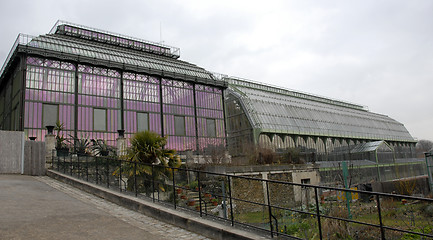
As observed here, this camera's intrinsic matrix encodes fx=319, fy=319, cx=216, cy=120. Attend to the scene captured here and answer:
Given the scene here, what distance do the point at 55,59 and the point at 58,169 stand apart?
10709 millimetres

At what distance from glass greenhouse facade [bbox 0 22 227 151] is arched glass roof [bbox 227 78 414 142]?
4.72m

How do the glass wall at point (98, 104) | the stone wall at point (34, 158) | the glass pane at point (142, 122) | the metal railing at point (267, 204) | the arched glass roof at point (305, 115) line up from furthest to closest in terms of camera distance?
the arched glass roof at point (305, 115) < the glass pane at point (142, 122) < the glass wall at point (98, 104) < the stone wall at point (34, 158) < the metal railing at point (267, 204)

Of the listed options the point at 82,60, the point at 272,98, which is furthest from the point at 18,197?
the point at 272,98

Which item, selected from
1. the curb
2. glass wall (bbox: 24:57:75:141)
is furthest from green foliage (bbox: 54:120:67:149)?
the curb

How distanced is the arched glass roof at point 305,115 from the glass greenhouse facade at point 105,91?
4720 millimetres

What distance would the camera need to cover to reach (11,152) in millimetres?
16219

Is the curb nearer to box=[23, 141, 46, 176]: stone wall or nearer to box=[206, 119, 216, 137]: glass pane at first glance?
box=[23, 141, 46, 176]: stone wall

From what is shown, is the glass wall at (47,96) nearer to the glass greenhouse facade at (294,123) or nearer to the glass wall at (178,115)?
the glass wall at (178,115)

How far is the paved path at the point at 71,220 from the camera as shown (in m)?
6.16

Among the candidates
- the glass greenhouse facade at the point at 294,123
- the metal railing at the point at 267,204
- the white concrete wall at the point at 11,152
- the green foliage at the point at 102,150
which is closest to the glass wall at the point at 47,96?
the green foliage at the point at 102,150

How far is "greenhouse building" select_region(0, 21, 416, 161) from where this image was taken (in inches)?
882

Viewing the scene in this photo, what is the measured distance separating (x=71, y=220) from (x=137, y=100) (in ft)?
65.2

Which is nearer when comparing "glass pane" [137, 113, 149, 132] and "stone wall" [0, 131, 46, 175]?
"stone wall" [0, 131, 46, 175]

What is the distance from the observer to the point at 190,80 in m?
29.7
